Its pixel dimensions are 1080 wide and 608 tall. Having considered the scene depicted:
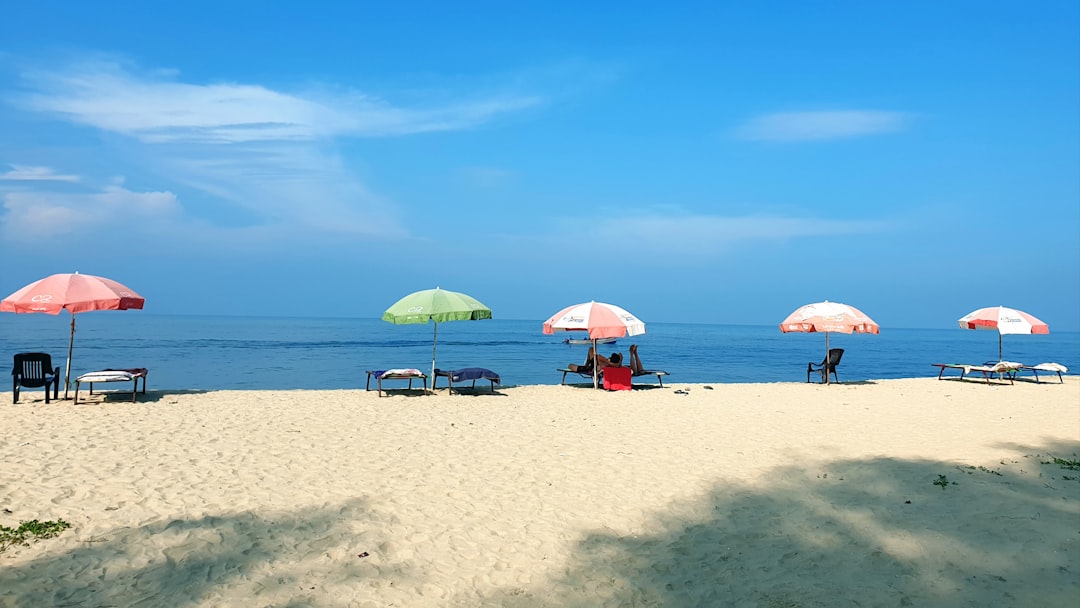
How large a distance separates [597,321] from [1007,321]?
12881 millimetres

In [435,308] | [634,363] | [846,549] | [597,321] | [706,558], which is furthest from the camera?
[634,363]

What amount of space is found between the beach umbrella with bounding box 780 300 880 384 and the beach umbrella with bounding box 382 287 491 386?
8.54 metres

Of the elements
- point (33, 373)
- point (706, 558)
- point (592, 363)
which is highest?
point (592, 363)

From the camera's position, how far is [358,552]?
5070mm

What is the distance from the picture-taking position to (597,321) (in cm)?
1549

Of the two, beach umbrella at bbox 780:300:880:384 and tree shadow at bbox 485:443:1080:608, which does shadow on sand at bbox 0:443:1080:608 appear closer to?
tree shadow at bbox 485:443:1080:608

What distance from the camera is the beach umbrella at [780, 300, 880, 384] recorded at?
1786 cm

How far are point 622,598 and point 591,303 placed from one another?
468 inches

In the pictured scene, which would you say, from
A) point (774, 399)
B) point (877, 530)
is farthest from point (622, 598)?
point (774, 399)

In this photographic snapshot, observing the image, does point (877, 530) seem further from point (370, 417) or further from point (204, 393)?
point (204, 393)

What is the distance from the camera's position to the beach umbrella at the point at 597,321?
15303mm

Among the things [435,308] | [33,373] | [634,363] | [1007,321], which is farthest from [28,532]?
[1007,321]

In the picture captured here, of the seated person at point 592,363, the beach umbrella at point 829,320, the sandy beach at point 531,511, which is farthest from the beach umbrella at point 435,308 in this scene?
the beach umbrella at point 829,320

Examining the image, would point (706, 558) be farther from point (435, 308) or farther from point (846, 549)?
point (435, 308)
